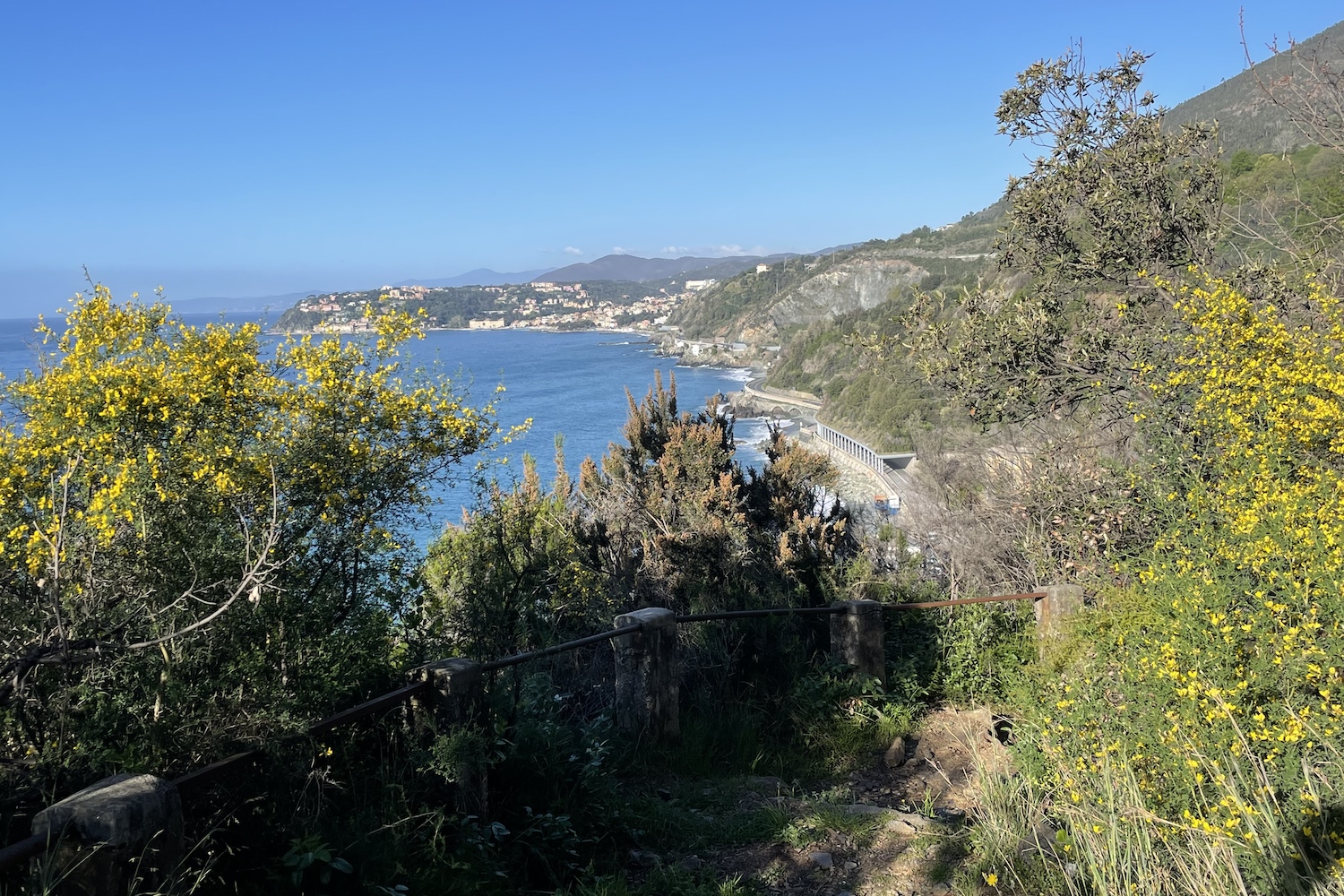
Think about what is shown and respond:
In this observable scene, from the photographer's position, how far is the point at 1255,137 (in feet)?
105

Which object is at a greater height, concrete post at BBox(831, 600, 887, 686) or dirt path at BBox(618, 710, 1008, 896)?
concrete post at BBox(831, 600, 887, 686)

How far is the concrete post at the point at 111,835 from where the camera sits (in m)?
2.62

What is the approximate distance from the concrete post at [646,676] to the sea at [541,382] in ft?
7.02

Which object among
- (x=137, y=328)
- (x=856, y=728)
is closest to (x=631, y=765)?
(x=856, y=728)

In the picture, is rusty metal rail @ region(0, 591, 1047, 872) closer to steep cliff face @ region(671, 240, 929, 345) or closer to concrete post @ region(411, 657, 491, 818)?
concrete post @ region(411, 657, 491, 818)

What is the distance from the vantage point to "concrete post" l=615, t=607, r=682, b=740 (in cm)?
557

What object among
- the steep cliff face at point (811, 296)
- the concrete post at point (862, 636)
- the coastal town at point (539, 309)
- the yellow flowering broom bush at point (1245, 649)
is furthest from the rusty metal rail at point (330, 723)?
the coastal town at point (539, 309)

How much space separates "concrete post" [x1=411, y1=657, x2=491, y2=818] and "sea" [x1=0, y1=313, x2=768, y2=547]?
10.1 feet

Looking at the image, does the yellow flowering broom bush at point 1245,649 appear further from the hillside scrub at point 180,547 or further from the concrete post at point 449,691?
the hillside scrub at point 180,547

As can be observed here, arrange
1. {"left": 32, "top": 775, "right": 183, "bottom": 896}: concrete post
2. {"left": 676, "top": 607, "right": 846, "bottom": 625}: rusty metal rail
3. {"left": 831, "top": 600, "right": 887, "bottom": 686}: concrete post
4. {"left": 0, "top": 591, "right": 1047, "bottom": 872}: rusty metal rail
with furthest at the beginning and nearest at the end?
1. {"left": 831, "top": 600, "right": 887, "bottom": 686}: concrete post
2. {"left": 676, "top": 607, "right": 846, "bottom": 625}: rusty metal rail
3. {"left": 32, "top": 775, "right": 183, "bottom": 896}: concrete post
4. {"left": 0, "top": 591, "right": 1047, "bottom": 872}: rusty metal rail

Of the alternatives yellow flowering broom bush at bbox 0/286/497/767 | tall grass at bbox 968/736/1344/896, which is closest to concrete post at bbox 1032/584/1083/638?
tall grass at bbox 968/736/1344/896

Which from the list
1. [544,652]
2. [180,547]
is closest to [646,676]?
[544,652]

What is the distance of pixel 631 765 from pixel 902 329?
→ 681 centimetres

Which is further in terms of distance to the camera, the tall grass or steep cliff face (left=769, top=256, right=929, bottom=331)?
steep cliff face (left=769, top=256, right=929, bottom=331)
